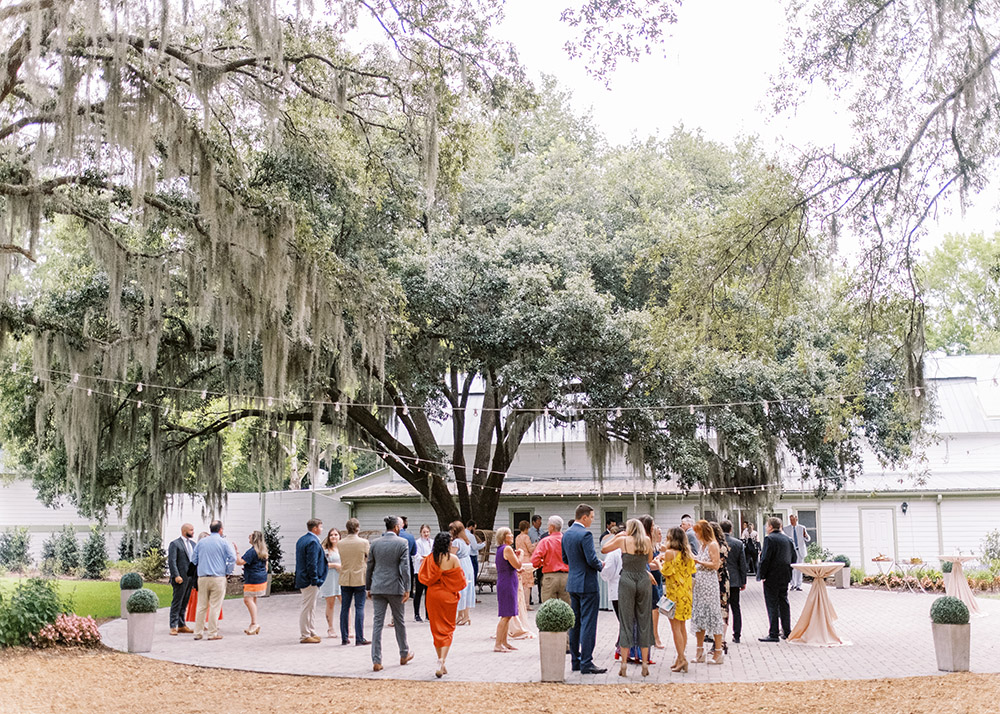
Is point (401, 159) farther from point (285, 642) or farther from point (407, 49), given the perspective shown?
point (285, 642)

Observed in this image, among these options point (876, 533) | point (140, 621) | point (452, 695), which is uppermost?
point (140, 621)

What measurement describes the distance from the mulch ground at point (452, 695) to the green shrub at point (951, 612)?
48cm

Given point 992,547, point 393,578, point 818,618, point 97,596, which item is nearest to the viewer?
point 393,578

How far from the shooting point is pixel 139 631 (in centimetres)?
1032

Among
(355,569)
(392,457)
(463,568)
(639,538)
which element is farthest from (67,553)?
(639,538)

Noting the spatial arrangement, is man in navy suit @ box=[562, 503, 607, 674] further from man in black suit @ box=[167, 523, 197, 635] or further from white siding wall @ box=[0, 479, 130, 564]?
white siding wall @ box=[0, 479, 130, 564]

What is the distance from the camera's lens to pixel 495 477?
Answer: 20484mm

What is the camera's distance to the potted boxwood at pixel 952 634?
8.45 m

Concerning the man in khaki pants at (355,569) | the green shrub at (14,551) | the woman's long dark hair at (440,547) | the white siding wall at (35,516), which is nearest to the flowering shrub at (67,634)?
the man in khaki pants at (355,569)

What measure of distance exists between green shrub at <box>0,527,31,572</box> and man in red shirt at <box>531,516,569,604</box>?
74.1 feet

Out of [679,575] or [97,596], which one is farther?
[97,596]

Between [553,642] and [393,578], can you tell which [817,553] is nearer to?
[393,578]

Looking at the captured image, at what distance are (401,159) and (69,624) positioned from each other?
896 centimetres

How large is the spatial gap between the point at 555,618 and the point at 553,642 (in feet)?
0.76
